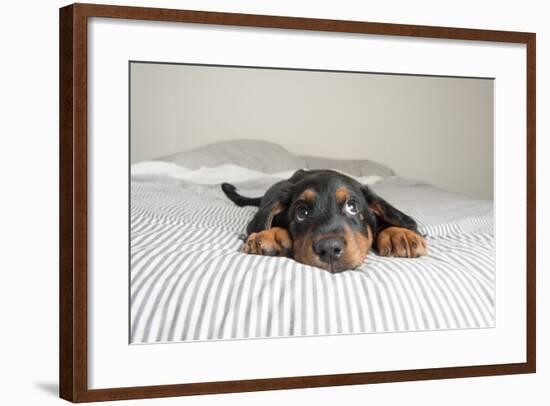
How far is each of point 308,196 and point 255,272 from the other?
35 centimetres

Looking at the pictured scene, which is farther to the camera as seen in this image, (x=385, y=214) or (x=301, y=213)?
(x=385, y=214)

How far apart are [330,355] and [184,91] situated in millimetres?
1066

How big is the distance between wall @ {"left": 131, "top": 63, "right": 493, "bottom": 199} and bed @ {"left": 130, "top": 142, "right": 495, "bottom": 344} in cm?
7

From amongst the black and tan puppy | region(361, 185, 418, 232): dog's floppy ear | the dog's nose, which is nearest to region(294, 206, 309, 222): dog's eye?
the black and tan puppy

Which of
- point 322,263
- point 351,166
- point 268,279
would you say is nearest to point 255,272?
point 268,279

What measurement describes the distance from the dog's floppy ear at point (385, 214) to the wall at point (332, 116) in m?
0.14

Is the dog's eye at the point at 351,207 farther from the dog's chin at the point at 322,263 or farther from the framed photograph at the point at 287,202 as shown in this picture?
the dog's chin at the point at 322,263

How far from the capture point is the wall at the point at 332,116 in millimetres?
3543

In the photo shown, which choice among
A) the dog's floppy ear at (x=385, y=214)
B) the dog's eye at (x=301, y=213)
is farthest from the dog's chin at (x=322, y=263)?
the dog's floppy ear at (x=385, y=214)

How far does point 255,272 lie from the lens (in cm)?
360

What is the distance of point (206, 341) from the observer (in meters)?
3.55

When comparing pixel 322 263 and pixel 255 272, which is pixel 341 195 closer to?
pixel 322 263

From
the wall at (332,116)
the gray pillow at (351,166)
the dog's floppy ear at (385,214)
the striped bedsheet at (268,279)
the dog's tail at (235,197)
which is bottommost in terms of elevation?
the striped bedsheet at (268,279)

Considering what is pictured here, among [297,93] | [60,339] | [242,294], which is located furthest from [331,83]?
[60,339]
